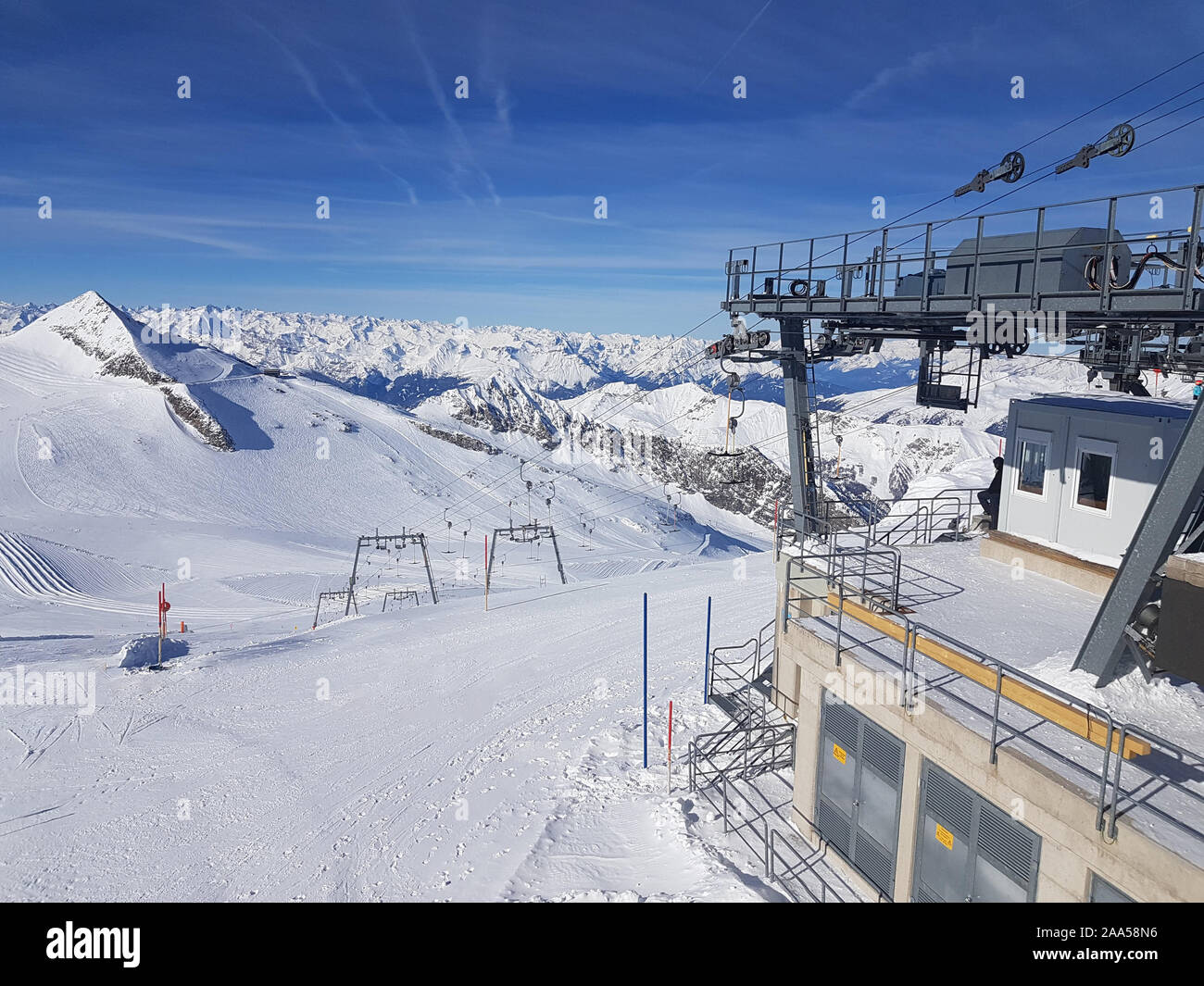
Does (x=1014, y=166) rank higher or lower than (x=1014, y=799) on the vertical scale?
higher

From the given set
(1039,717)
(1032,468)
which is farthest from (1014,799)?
(1032,468)

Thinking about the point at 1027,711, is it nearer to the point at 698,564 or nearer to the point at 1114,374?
the point at 1114,374

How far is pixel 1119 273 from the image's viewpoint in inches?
423

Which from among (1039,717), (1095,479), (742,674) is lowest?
(742,674)

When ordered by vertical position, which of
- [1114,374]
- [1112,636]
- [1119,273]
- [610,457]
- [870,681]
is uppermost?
[1119,273]

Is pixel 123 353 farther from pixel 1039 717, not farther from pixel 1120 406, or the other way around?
pixel 1039 717

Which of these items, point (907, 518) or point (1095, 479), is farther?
point (907, 518)

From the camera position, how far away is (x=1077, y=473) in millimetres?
12297

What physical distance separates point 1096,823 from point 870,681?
310 centimetres

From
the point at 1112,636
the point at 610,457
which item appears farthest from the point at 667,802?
the point at 610,457

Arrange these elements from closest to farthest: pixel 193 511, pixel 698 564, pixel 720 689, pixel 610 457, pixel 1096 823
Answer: pixel 1096 823 < pixel 720 689 < pixel 698 564 < pixel 193 511 < pixel 610 457

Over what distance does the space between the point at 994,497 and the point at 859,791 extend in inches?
319

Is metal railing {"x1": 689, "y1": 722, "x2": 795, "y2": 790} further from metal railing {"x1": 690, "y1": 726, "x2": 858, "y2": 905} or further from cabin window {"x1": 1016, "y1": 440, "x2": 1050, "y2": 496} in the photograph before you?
cabin window {"x1": 1016, "y1": 440, "x2": 1050, "y2": 496}

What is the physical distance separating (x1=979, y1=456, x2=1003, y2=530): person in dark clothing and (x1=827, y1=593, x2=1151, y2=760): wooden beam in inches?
205
